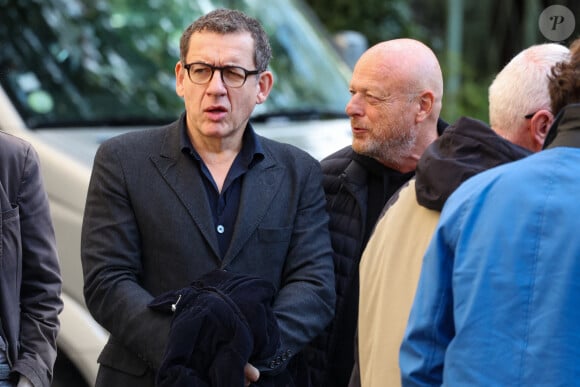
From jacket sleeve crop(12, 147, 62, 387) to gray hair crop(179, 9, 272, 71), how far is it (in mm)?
572

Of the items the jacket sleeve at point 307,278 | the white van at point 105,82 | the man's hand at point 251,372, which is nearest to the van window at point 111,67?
the white van at point 105,82

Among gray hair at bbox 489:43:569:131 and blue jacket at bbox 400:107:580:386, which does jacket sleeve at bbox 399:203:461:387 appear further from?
gray hair at bbox 489:43:569:131

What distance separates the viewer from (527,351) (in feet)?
7.94

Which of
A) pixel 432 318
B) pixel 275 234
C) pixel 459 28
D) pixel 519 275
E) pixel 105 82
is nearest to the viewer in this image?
pixel 519 275

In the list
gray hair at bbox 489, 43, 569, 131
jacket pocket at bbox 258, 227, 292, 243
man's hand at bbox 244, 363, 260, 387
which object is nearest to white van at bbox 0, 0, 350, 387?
jacket pocket at bbox 258, 227, 292, 243

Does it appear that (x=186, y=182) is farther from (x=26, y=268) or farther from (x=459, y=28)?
(x=459, y=28)

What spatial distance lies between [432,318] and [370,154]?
4.15 ft

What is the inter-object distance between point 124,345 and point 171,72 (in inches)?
122

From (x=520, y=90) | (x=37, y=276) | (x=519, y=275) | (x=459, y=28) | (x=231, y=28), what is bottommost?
(x=459, y=28)

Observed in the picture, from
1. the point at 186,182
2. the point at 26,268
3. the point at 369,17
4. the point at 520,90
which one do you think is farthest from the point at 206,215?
the point at 369,17

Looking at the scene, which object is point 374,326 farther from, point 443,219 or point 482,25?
point 482,25

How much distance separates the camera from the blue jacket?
2393mm

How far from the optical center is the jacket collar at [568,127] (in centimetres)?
248

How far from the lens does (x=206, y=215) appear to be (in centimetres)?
345
